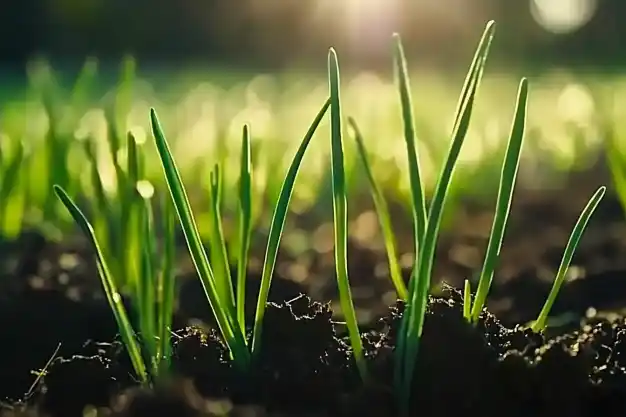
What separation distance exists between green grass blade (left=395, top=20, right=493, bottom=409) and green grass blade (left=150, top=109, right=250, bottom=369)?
6.3 inches

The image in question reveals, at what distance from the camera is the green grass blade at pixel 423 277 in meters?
0.94

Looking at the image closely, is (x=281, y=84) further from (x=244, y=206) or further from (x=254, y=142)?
(x=244, y=206)

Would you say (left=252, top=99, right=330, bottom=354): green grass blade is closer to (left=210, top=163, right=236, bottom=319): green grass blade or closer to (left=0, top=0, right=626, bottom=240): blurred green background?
(left=210, top=163, right=236, bottom=319): green grass blade

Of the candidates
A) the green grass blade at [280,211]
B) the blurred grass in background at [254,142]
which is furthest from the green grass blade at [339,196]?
the blurred grass in background at [254,142]

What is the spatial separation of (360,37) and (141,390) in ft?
51.3

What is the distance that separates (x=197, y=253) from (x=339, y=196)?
0.15m

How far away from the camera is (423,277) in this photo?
938 mm

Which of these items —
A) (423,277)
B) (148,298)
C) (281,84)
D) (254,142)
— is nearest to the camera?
(423,277)

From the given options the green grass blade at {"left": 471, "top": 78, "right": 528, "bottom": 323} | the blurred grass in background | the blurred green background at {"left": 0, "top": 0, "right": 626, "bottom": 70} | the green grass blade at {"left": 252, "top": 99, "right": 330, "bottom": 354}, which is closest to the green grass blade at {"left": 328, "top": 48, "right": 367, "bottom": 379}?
the green grass blade at {"left": 252, "top": 99, "right": 330, "bottom": 354}

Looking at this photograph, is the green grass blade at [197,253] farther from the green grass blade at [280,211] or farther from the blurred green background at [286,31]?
the blurred green background at [286,31]

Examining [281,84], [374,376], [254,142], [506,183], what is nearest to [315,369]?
[374,376]

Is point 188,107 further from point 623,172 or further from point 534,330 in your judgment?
point 534,330

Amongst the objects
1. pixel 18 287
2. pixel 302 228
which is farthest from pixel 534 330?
pixel 302 228

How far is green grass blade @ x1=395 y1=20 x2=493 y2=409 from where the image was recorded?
3.08 ft
